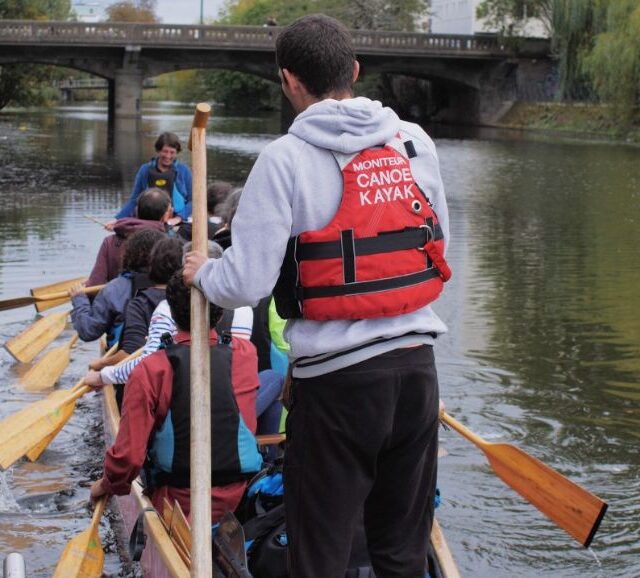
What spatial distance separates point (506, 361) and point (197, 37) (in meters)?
40.6

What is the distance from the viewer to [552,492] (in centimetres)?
418

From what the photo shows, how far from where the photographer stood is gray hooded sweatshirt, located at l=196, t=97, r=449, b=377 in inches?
108

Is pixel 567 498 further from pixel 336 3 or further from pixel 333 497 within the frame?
pixel 336 3

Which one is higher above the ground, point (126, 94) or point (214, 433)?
point (126, 94)

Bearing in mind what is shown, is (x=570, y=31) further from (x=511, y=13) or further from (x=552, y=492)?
(x=552, y=492)

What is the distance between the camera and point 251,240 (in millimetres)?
2744

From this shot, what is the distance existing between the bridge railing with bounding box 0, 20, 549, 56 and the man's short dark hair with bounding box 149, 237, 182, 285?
131ft

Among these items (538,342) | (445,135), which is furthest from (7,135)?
(538,342)

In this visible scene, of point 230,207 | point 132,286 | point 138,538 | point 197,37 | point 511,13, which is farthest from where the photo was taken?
point 511,13

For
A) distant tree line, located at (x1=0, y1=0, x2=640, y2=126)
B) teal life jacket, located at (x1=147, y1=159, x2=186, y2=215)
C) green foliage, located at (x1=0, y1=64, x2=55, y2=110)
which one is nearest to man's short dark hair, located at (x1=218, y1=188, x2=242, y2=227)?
teal life jacket, located at (x1=147, y1=159, x2=186, y2=215)

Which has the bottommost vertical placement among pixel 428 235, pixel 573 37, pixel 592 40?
pixel 428 235

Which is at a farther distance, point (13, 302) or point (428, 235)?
point (13, 302)

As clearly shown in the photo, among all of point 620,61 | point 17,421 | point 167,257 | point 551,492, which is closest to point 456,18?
point 620,61

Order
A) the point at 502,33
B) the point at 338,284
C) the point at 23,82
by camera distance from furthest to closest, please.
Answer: the point at 502,33 → the point at 23,82 → the point at 338,284
